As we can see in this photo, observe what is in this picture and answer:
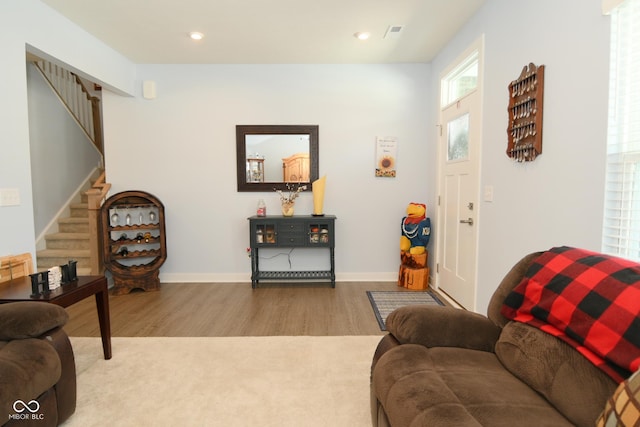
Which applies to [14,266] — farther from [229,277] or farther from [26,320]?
[229,277]

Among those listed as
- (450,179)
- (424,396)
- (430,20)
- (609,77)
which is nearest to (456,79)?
(430,20)

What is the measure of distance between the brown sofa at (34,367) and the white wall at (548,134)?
267 centimetres

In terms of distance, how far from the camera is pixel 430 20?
3105mm

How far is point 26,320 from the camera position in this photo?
5.22 feet

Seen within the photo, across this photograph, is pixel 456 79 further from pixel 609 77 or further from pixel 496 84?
Answer: pixel 609 77

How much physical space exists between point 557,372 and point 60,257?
522 centimetres

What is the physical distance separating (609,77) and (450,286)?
8.09ft

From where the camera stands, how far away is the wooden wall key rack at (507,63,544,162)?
2109 mm

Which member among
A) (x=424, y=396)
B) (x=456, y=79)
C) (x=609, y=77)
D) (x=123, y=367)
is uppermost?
(x=456, y=79)

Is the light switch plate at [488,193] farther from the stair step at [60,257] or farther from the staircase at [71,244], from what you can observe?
the stair step at [60,257]

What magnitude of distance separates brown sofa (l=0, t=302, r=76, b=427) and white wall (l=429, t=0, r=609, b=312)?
2665 mm

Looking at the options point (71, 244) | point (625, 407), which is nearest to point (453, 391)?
point (625, 407)

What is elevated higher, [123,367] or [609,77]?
[609,77]

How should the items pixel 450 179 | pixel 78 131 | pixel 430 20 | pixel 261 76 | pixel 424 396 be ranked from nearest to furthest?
1. pixel 424 396
2. pixel 430 20
3. pixel 450 179
4. pixel 261 76
5. pixel 78 131
